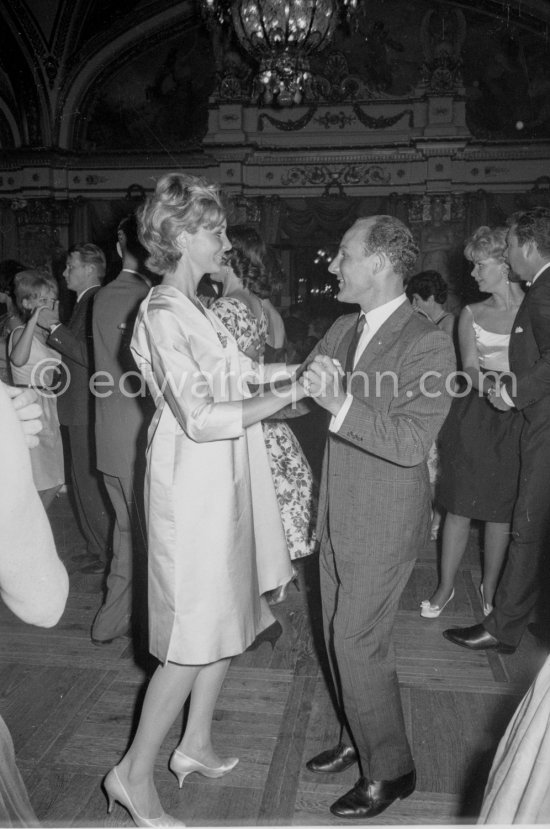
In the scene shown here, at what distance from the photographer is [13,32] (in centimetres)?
976

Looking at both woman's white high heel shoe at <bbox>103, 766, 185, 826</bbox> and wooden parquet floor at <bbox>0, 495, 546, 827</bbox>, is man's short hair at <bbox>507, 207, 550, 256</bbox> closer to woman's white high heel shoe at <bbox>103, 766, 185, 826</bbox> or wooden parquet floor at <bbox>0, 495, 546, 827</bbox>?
wooden parquet floor at <bbox>0, 495, 546, 827</bbox>

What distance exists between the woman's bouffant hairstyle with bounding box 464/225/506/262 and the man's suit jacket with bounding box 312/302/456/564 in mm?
1408

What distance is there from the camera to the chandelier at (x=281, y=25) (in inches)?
173

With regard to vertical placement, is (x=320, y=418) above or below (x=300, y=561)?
above

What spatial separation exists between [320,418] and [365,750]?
3.15 metres

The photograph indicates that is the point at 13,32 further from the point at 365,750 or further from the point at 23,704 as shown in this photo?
the point at 365,750

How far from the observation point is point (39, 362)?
396 centimetres

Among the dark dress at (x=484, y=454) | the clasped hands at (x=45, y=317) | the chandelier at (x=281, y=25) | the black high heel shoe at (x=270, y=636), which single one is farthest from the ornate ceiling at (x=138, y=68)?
the black high heel shoe at (x=270, y=636)

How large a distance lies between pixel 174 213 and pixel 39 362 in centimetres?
245

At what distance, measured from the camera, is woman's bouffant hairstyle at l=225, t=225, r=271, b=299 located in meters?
2.94

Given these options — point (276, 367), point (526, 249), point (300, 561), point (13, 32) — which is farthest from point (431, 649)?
point (13, 32)

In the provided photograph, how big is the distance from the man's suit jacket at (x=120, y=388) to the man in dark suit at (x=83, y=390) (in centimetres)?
55

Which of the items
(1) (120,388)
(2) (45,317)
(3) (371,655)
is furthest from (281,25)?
(3) (371,655)

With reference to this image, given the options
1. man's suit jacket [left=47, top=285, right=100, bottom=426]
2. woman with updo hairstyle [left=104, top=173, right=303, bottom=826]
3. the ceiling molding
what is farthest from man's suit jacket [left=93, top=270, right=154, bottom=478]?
the ceiling molding
